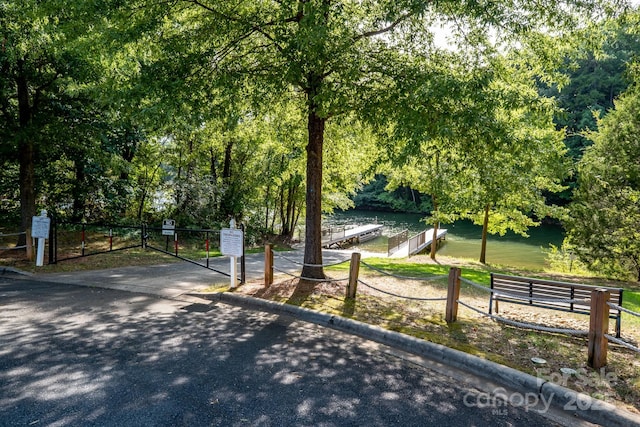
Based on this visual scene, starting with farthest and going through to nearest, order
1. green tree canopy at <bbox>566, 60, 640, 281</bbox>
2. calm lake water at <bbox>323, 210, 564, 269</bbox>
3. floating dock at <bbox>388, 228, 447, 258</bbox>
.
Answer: calm lake water at <bbox>323, 210, 564, 269</bbox> → floating dock at <bbox>388, 228, 447, 258</bbox> → green tree canopy at <bbox>566, 60, 640, 281</bbox>

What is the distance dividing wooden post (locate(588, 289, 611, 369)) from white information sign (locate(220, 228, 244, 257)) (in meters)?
5.80

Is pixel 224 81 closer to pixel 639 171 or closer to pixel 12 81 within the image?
pixel 12 81

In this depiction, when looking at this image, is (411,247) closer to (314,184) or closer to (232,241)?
(314,184)

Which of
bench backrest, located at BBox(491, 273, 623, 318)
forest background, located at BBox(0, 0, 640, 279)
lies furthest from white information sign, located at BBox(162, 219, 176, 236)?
bench backrest, located at BBox(491, 273, 623, 318)

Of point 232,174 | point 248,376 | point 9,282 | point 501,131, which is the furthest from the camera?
point 232,174

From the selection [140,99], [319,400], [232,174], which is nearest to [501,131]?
[319,400]

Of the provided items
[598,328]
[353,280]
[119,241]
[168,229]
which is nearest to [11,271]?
[168,229]

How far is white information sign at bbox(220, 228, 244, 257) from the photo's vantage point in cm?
807

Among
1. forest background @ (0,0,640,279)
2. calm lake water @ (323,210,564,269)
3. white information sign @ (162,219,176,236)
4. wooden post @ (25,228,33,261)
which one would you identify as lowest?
calm lake water @ (323,210,564,269)

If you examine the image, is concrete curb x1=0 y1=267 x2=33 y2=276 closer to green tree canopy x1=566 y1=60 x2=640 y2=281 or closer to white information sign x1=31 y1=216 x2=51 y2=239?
white information sign x1=31 y1=216 x2=51 y2=239

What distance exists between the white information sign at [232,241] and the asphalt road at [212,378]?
186cm

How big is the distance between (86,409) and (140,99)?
5.33 m

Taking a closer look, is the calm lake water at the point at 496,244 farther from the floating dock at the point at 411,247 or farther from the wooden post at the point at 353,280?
the wooden post at the point at 353,280

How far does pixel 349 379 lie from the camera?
4.35 meters
